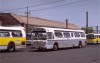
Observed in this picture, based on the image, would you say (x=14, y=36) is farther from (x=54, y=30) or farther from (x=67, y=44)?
(x=67, y=44)

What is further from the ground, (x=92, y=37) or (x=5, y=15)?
(x=5, y=15)

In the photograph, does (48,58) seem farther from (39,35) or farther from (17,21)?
(17,21)

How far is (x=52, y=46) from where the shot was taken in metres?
30.0

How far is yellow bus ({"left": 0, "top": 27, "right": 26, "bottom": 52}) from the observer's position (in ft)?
88.9

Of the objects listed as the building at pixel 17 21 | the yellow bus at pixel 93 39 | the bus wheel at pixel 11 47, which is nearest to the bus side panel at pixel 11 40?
the bus wheel at pixel 11 47

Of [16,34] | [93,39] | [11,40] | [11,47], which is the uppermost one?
[16,34]

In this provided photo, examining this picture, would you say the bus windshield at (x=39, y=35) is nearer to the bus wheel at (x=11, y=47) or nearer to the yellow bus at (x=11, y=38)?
the yellow bus at (x=11, y=38)

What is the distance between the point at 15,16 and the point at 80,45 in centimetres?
3559

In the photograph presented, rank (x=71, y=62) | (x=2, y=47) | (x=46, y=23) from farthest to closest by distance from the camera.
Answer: (x=46, y=23)
(x=2, y=47)
(x=71, y=62)

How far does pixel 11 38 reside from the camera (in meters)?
28.1

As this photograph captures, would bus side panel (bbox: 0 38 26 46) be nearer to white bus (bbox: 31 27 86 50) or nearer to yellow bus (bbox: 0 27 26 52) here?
yellow bus (bbox: 0 27 26 52)

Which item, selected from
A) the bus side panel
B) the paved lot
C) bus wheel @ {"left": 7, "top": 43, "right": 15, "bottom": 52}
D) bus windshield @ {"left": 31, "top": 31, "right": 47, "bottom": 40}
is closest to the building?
bus windshield @ {"left": 31, "top": 31, "right": 47, "bottom": 40}

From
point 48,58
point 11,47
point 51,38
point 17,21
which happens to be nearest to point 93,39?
point 17,21

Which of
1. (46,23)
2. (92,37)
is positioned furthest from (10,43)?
(46,23)
